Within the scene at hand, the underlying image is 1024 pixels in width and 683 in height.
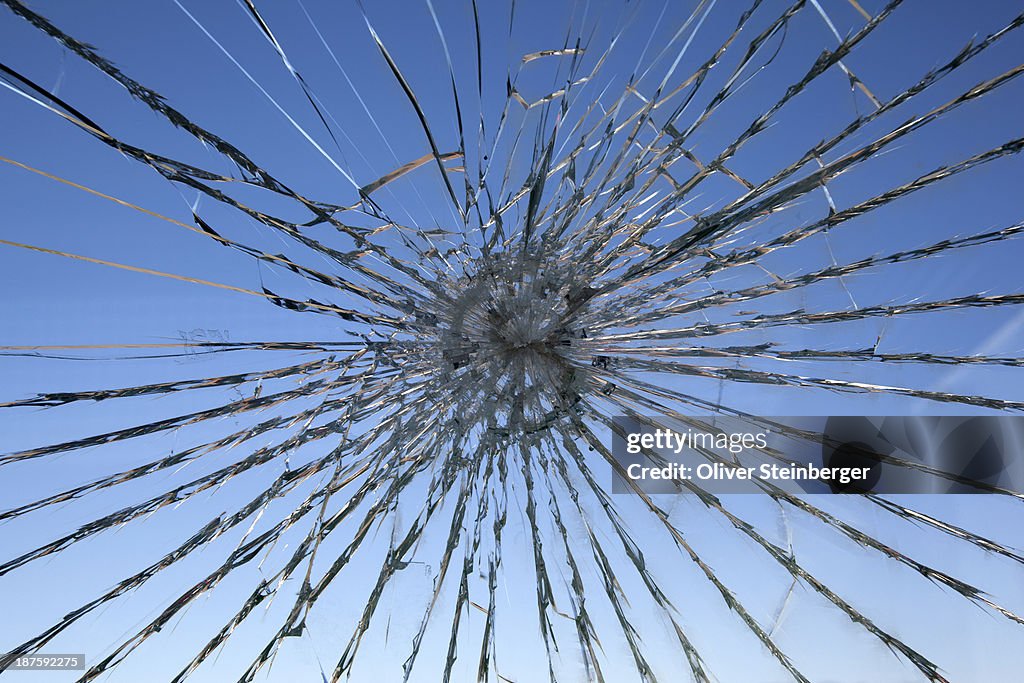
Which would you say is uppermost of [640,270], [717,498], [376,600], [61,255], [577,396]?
[640,270]

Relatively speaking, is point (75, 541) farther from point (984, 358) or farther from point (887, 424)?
point (984, 358)

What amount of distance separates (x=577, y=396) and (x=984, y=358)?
56.1 inches

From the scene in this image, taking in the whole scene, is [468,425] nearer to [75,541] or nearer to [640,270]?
[640,270]

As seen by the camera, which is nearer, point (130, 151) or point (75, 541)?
point (130, 151)

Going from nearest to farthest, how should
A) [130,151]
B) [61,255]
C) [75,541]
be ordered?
[130,151] → [61,255] → [75,541]

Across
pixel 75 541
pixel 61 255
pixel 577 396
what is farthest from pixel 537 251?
pixel 75 541

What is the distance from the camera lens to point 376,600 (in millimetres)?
2557

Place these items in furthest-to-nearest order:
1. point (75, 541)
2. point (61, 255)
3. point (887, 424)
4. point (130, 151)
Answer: point (887, 424), point (75, 541), point (61, 255), point (130, 151)

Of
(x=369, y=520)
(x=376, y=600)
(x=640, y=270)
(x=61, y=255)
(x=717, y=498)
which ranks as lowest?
(x=376, y=600)

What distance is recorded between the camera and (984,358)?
8.59 ft

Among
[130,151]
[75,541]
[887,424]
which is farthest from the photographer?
[887,424]

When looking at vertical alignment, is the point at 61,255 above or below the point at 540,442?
above

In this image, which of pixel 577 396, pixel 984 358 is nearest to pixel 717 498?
pixel 577 396

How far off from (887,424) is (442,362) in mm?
1630
